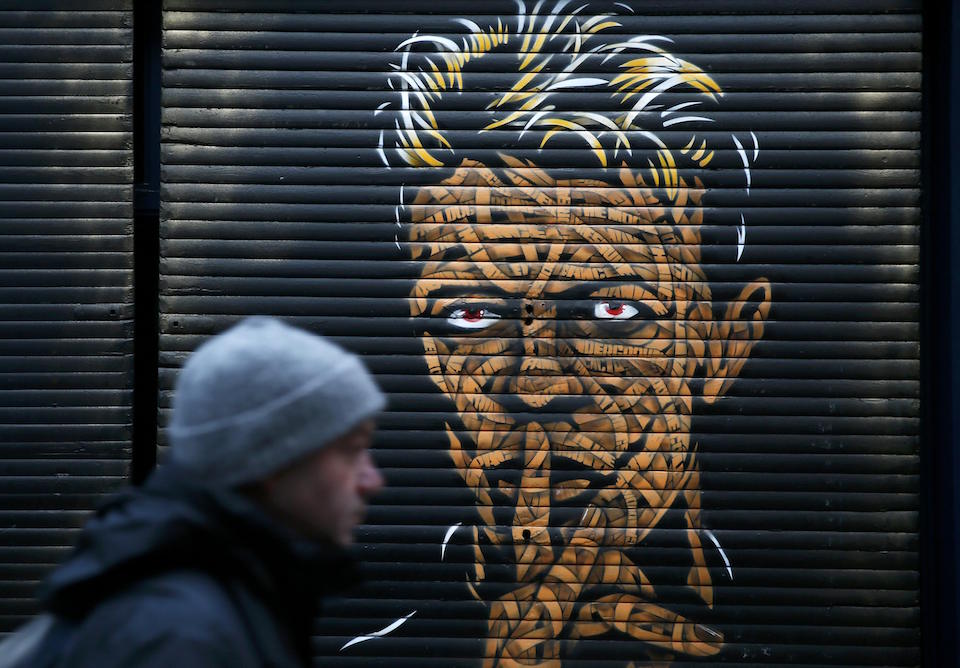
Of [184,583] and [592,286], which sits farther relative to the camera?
[592,286]

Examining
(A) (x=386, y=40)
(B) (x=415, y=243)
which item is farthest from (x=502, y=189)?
(A) (x=386, y=40)

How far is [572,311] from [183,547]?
344cm

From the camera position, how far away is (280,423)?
160 cm

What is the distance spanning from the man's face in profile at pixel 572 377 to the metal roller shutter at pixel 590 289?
0.01 m

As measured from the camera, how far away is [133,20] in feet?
15.9

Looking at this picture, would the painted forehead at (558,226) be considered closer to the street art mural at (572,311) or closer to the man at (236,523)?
the street art mural at (572,311)

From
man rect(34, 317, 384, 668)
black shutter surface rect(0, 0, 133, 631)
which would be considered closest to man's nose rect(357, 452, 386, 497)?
man rect(34, 317, 384, 668)

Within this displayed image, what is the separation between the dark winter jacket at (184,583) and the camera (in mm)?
1383

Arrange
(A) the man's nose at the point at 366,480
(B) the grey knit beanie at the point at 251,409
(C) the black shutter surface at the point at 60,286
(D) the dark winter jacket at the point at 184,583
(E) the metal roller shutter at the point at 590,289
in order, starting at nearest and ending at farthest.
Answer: (D) the dark winter jacket at the point at 184,583
(B) the grey knit beanie at the point at 251,409
(A) the man's nose at the point at 366,480
(E) the metal roller shutter at the point at 590,289
(C) the black shutter surface at the point at 60,286

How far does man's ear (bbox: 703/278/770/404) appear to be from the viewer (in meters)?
4.75

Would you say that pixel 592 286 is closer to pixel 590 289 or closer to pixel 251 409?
pixel 590 289

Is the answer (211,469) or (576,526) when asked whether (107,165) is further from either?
(211,469)

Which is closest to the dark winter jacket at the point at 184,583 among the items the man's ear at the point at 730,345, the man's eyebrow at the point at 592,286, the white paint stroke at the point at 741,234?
the man's eyebrow at the point at 592,286

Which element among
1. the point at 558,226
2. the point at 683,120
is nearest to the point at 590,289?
the point at 558,226
